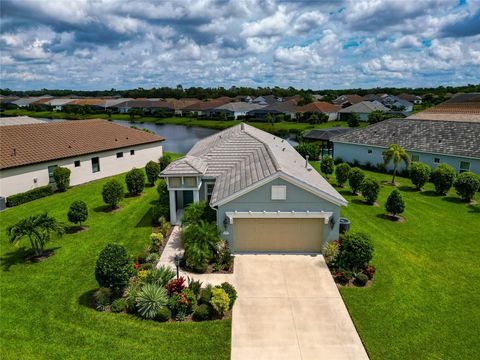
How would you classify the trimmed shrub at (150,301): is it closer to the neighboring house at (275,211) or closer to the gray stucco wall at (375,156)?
the neighboring house at (275,211)

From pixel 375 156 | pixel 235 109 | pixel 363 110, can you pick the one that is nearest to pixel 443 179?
pixel 375 156

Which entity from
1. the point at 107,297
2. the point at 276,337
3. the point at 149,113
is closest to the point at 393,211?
the point at 276,337

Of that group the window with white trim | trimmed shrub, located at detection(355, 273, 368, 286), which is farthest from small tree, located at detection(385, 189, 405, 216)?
the window with white trim

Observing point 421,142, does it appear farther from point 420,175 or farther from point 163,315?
point 163,315

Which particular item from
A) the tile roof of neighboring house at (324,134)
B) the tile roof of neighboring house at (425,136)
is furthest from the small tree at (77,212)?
the tile roof of neighboring house at (324,134)

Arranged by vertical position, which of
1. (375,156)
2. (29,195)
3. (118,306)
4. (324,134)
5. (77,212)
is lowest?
(118,306)

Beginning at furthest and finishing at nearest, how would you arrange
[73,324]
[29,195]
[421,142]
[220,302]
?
[421,142] → [29,195] → [220,302] → [73,324]

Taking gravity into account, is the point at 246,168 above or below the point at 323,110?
below
